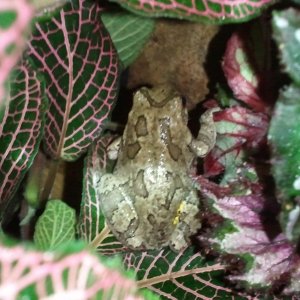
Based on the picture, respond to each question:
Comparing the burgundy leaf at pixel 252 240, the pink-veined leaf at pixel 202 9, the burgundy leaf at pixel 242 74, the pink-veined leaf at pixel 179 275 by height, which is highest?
the pink-veined leaf at pixel 202 9

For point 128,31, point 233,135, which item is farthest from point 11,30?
point 128,31

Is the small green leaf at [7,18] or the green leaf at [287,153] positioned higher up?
the small green leaf at [7,18]

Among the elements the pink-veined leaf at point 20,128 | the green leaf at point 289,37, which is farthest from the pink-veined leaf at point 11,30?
the pink-veined leaf at point 20,128

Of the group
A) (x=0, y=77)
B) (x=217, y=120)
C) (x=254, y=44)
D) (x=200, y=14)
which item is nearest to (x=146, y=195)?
(x=217, y=120)

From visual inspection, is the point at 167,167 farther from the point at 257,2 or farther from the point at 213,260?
the point at 257,2

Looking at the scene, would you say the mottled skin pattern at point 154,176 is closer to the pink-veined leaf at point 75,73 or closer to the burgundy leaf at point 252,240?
the pink-veined leaf at point 75,73

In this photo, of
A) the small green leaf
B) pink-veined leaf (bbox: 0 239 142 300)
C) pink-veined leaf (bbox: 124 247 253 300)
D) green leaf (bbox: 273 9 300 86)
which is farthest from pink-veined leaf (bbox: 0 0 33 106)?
pink-veined leaf (bbox: 124 247 253 300)

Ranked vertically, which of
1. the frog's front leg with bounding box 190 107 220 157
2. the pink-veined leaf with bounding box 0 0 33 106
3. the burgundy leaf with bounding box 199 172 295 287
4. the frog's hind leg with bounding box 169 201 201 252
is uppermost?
the pink-veined leaf with bounding box 0 0 33 106

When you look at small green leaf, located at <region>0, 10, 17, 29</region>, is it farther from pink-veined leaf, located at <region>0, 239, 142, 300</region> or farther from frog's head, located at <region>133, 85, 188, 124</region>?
frog's head, located at <region>133, 85, 188, 124</region>
